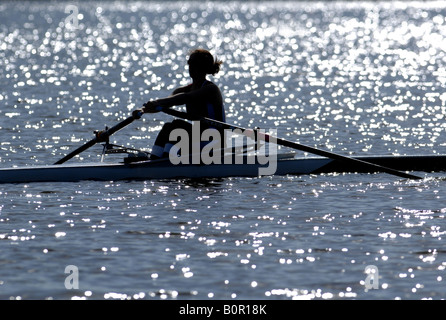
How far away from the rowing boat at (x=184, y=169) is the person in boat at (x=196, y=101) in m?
0.33

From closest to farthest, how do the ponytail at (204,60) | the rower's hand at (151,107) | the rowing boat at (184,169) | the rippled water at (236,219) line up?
the rippled water at (236,219)
the rower's hand at (151,107)
the ponytail at (204,60)
the rowing boat at (184,169)

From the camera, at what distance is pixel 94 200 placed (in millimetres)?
14961

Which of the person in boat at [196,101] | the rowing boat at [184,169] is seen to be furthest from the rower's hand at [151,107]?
the rowing boat at [184,169]

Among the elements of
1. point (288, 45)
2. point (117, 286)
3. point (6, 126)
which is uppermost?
point (288, 45)

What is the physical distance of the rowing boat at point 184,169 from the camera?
53.6 ft

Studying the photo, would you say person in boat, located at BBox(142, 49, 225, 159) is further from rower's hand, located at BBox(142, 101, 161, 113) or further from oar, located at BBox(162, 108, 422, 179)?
oar, located at BBox(162, 108, 422, 179)

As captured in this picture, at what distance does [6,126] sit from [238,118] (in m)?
6.47

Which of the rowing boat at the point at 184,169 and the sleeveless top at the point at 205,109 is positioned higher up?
the sleeveless top at the point at 205,109

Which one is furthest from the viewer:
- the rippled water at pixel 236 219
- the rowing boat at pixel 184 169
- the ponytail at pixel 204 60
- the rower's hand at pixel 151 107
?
the rowing boat at pixel 184 169

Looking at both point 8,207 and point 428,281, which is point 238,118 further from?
point 428,281

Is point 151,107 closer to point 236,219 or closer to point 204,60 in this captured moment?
point 204,60

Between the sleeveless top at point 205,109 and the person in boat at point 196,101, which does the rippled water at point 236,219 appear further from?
the sleeveless top at point 205,109

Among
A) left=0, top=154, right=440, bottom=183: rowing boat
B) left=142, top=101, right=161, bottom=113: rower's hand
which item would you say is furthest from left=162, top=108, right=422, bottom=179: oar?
left=0, top=154, right=440, bottom=183: rowing boat

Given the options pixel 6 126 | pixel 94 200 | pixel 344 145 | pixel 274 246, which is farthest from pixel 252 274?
pixel 6 126
